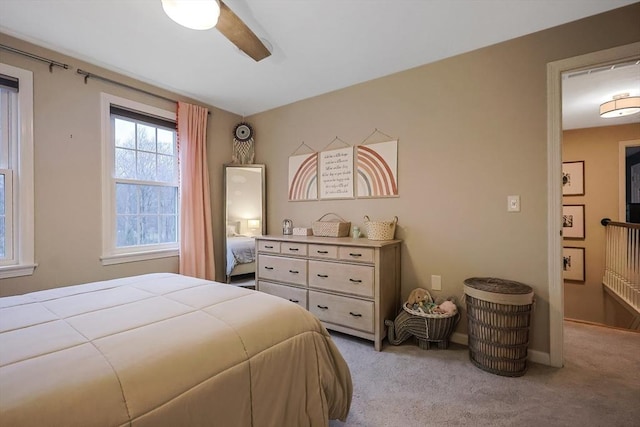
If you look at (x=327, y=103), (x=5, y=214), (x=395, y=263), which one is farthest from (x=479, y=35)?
(x=5, y=214)

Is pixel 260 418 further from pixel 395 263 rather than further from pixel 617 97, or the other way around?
pixel 617 97

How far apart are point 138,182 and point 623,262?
18.6ft

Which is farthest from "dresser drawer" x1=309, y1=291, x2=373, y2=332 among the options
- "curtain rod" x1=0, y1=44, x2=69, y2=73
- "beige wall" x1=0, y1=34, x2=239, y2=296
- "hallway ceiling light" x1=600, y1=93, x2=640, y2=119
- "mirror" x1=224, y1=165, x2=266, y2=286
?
"hallway ceiling light" x1=600, y1=93, x2=640, y2=119

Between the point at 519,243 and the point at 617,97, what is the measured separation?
2323 mm

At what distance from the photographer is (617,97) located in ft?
9.87

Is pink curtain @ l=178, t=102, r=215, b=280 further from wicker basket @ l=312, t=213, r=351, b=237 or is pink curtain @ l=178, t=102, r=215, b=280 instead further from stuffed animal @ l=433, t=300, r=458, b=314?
stuffed animal @ l=433, t=300, r=458, b=314

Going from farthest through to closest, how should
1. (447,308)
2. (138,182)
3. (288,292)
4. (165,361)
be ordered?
(138,182) → (288,292) → (447,308) → (165,361)

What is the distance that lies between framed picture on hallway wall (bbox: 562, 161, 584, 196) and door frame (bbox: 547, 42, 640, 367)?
271cm

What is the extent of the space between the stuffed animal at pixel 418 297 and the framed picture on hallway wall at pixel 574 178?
3.27m

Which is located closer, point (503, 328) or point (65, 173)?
point (503, 328)

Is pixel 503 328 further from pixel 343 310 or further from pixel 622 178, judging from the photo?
pixel 622 178

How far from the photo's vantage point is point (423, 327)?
226cm

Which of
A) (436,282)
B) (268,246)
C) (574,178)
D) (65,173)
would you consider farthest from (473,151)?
(65,173)

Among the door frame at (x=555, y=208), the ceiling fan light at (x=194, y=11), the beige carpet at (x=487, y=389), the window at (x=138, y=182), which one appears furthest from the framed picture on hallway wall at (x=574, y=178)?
the window at (x=138, y=182)
